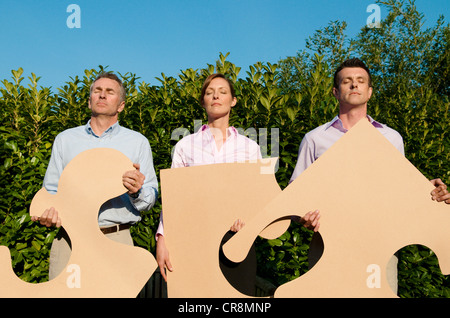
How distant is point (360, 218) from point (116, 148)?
1520 mm

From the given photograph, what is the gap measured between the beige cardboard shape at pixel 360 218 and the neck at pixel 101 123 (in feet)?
4.11

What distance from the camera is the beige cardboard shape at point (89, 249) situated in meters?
1.86

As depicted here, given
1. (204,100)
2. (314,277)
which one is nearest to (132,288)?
(314,277)

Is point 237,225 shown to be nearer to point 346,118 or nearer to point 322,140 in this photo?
point 322,140

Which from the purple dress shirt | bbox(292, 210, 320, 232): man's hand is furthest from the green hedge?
bbox(292, 210, 320, 232): man's hand

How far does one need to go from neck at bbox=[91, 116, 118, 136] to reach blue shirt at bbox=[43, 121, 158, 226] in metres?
0.03

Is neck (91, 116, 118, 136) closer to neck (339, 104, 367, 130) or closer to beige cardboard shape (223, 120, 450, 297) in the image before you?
beige cardboard shape (223, 120, 450, 297)

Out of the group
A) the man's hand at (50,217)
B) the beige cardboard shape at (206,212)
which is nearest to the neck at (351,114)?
the beige cardboard shape at (206,212)

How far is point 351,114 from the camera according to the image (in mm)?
2234

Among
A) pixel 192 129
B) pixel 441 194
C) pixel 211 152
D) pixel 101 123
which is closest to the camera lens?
pixel 441 194

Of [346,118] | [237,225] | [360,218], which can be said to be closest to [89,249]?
[237,225]

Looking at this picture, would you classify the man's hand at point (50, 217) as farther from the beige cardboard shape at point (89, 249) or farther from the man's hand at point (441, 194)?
the man's hand at point (441, 194)

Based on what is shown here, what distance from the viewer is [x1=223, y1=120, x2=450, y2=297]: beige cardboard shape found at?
5.66 ft
